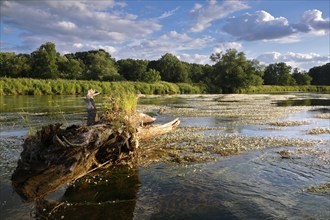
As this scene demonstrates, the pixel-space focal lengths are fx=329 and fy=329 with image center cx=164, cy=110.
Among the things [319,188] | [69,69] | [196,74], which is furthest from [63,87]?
[196,74]

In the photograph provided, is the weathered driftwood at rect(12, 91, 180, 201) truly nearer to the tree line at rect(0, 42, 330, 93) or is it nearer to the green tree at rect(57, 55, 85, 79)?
the tree line at rect(0, 42, 330, 93)

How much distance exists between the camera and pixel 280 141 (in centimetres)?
1611

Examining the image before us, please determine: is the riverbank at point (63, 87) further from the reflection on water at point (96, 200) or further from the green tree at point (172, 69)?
the green tree at point (172, 69)

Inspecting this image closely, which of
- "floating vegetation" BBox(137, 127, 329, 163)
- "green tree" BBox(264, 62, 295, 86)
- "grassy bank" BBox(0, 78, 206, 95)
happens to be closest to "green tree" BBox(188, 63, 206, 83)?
"green tree" BBox(264, 62, 295, 86)

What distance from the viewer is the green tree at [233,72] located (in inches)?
4038

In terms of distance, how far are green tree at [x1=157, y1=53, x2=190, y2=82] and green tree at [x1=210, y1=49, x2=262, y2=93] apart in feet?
114

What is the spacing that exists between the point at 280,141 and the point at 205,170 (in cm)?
669

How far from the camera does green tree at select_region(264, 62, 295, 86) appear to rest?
548ft

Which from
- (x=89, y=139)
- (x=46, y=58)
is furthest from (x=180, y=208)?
(x=46, y=58)

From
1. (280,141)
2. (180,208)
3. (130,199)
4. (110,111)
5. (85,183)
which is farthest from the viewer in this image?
(280,141)

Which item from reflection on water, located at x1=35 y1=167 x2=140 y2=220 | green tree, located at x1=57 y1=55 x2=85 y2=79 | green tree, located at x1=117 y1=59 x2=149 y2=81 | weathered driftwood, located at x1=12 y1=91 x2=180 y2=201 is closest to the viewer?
weathered driftwood, located at x1=12 y1=91 x2=180 y2=201

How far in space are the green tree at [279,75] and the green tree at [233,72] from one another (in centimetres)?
6525

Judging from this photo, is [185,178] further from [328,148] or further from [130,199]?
[328,148]

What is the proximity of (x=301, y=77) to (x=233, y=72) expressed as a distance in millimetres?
91171
